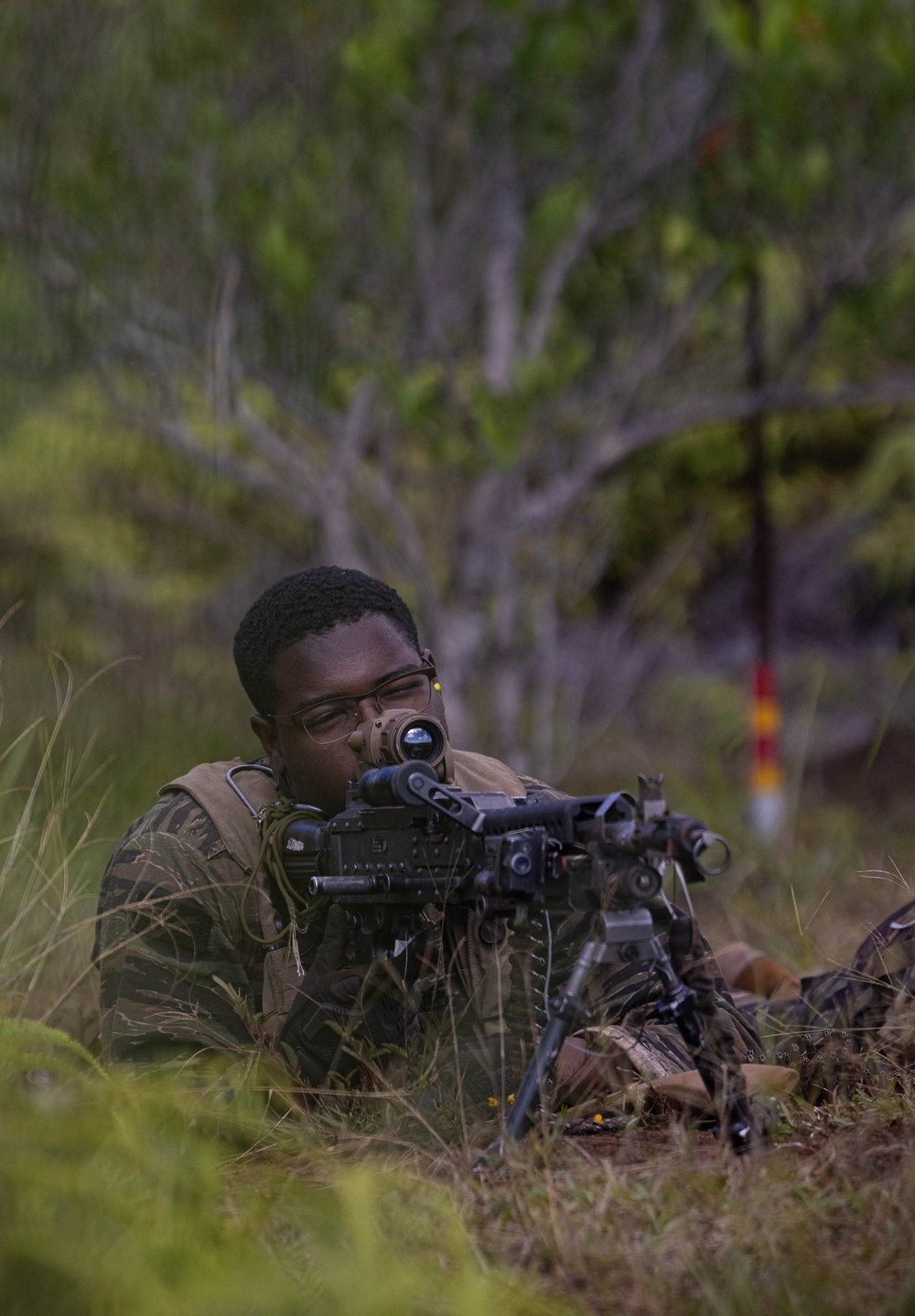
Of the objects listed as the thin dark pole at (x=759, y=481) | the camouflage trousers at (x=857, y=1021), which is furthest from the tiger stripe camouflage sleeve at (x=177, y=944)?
the thin dark pole at (x=759, y=481)

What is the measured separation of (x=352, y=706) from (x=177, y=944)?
581 mm

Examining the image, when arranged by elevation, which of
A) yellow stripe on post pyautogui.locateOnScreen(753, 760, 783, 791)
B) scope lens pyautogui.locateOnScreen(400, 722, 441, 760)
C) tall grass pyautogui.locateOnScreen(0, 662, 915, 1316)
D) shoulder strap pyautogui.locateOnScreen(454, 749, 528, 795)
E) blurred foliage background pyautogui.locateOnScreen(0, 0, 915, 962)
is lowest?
yellow stripe on post pyautogui.locateOnScreen(753, 760, 783, 791)

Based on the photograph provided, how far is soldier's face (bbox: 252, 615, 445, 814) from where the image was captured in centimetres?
289

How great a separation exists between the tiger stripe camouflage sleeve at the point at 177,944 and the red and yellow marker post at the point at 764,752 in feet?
15.2

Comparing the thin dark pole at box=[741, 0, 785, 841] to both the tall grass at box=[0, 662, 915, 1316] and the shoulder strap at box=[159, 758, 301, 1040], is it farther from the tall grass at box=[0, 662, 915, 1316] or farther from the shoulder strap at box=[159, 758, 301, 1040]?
the tall grass at box=[0, 662, 915, 1316]

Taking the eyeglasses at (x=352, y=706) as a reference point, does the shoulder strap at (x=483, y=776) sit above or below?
below

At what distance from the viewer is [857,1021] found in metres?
2.93

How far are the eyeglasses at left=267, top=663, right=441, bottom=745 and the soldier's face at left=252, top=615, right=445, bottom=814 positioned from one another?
0.04 ft

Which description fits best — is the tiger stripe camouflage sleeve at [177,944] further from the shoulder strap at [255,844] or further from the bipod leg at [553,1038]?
the bipod leg at [553,1038]

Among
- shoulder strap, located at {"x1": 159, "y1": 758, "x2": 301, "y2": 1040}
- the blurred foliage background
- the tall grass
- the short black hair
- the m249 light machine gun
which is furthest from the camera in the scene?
the blurred foliage background

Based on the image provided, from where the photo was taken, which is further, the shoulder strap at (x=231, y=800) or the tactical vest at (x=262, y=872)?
the shoulder strap at (x=231, y=800)

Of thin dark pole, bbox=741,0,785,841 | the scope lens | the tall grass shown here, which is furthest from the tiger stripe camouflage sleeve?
thin dark pole, bbox=741,0,785,841

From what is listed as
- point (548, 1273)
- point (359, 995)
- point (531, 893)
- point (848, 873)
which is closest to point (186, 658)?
point (848, 873)

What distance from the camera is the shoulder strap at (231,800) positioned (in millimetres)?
2936
